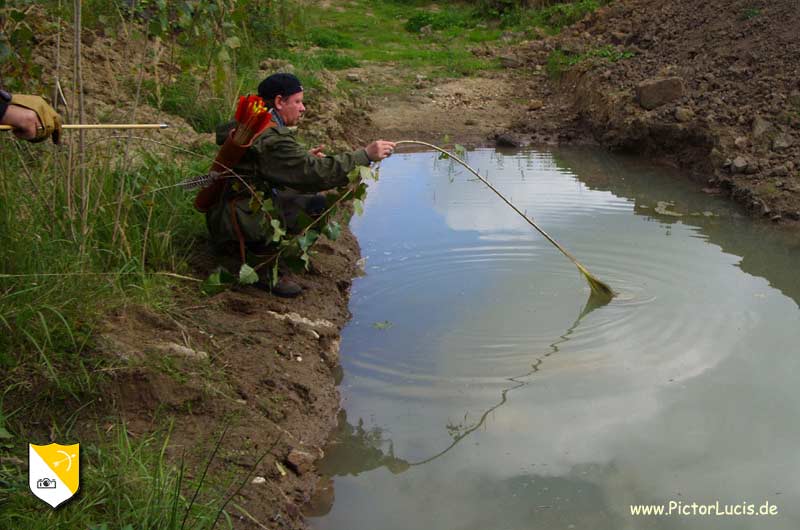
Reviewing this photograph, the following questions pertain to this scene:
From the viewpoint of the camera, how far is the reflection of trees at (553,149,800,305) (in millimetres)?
5957

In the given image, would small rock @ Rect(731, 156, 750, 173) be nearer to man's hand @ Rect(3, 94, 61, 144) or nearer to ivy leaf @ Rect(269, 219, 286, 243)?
ivy leaf @ Rect(269, 219, 286, 243)

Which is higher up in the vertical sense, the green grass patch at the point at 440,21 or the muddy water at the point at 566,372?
the green grass patch at the point at 440,21

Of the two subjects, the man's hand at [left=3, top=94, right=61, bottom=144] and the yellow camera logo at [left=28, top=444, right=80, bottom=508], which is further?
the man's hand at [left=3, top=94, right=61, bottom=144]

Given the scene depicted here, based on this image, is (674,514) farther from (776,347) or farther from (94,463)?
(94,463)

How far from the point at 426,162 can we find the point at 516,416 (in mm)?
5352

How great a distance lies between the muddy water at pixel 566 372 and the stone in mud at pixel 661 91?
211 cm

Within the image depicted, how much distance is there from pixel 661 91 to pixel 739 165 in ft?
6.26

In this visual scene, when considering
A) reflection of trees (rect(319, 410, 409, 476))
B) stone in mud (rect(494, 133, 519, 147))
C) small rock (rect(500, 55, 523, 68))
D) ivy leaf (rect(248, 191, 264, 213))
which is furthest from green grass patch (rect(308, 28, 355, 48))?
reflection of trees (rect(319, 410, 409, 476))

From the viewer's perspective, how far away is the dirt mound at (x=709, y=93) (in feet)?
24.6

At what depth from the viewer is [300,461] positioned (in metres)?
3.51

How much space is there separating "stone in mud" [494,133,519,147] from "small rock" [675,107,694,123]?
179 cm

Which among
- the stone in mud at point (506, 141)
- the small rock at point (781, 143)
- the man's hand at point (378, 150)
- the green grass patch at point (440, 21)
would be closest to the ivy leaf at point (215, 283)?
the man's hand at point (378, 150)

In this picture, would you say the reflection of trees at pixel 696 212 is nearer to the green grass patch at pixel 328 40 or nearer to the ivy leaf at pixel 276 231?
the ivy leaf at pixel 276 231

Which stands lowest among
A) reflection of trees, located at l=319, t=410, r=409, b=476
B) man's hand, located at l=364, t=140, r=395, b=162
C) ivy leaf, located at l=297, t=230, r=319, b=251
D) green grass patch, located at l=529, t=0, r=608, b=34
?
reflection of trees, located at l=319, t=410, r=409, b=476
